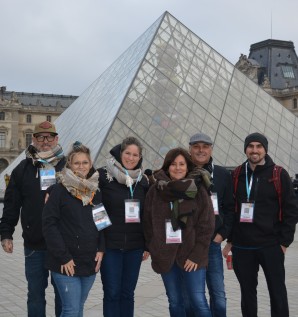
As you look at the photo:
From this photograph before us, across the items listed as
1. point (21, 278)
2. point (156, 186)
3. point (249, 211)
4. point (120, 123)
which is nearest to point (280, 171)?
point (249, 211)

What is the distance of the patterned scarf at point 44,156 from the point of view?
4.24 m

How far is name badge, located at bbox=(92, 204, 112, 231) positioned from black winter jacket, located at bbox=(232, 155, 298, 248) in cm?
118

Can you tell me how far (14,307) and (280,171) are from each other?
2.90 meters

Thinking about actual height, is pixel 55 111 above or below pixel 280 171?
above

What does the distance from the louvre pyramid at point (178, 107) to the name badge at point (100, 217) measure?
1216 cm

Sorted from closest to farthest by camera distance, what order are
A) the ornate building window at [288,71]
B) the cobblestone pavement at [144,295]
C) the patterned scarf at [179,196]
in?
1. the patterned scarf at [179,196]
2. the cobblestone pavement at [144,295]
3. the ornate building window at [288,71]

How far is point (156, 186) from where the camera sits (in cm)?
394

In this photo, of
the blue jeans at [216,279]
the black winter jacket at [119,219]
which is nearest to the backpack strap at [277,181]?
the blue jeans at [216,279]

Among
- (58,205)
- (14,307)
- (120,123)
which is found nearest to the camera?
(58,205)

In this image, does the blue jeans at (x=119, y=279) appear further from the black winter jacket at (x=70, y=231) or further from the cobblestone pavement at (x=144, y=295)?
the cobblestone pavement at (x=144, y=295)

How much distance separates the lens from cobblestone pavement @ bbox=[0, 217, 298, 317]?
511 centimetres

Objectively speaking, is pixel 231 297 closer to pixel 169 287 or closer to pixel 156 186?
pixel 169 287

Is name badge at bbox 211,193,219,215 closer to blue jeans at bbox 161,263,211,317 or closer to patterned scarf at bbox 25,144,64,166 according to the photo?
blue jeans at bbox 161,263,211,317

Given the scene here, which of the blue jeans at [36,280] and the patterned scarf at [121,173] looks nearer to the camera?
the patterned scarf at [121,173]
